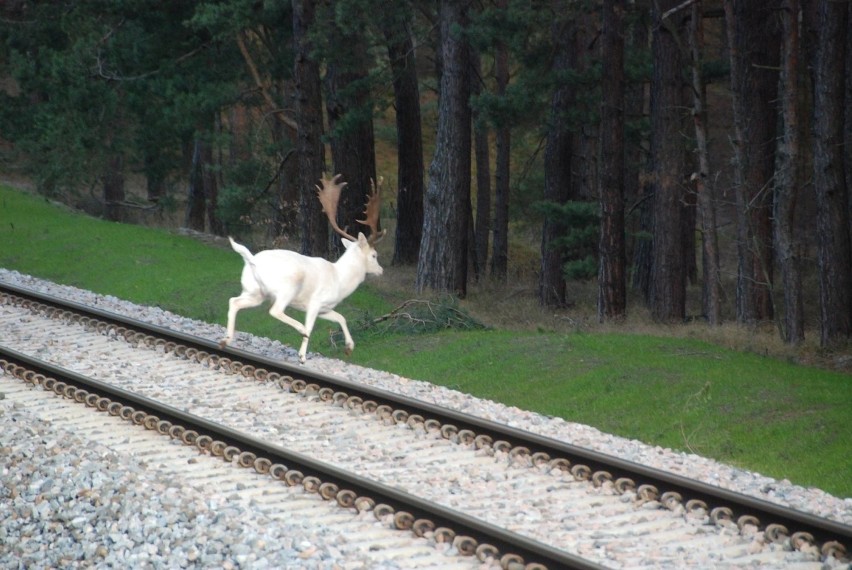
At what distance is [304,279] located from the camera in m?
14.2

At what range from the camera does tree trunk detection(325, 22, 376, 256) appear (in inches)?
1029

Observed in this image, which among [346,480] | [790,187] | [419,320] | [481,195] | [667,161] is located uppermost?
Answer: [667,161]

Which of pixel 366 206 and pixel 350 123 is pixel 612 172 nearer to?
pixel 350 123

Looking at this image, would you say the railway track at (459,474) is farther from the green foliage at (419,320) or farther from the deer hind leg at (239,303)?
the green foliage at (419,320)

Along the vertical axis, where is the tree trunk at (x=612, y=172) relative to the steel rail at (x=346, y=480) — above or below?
above

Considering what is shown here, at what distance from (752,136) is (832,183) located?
18.1ft

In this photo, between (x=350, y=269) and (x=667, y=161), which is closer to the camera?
(x=350, y=269)

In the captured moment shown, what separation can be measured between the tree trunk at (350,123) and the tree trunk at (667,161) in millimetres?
5970

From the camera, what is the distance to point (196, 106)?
30.6m

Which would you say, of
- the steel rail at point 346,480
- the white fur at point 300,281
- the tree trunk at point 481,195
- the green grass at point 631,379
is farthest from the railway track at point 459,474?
the tree trunk at point 481,195

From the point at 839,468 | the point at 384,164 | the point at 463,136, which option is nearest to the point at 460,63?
the point at 463,136

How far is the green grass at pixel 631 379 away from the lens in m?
11.6

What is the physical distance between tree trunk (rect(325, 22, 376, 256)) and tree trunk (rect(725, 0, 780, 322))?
24.8ft

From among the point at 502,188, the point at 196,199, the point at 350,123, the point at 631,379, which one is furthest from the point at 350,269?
the point at 196,199
